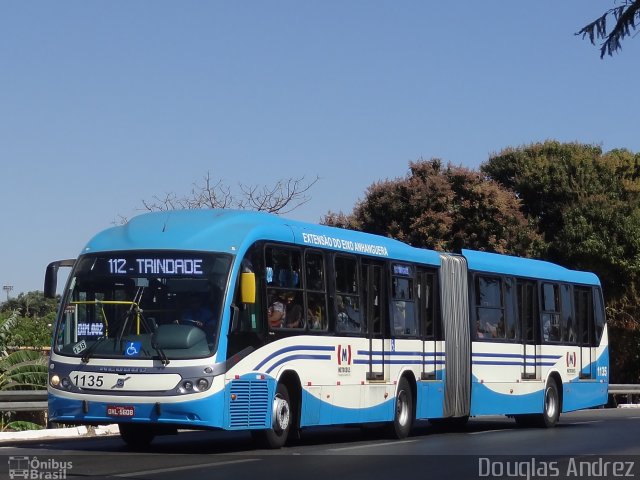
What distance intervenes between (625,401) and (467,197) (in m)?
9.23

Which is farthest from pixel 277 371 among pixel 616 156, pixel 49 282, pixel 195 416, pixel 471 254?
pixel 616 156

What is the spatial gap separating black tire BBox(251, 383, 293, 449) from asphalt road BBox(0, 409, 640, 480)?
0.68 feet

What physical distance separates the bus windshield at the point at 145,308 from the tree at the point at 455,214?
3004 centimetres

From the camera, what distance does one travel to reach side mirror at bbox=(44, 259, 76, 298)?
1667 cm

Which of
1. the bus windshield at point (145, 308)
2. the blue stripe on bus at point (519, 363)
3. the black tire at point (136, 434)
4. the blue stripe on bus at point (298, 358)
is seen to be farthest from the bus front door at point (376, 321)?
the bus windshield at point (145, 308)

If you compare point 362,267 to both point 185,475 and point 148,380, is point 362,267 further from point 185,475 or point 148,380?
point 185,475

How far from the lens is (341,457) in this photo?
15.7 meters

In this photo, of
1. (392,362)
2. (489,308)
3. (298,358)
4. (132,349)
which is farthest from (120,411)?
(489,308)

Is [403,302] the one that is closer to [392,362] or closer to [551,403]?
[392,362]

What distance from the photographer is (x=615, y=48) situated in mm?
13844

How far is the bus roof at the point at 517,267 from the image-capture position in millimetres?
23872

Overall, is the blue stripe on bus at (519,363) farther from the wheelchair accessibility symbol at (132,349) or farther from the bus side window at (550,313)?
the wheelchair accessibility symbol at (132,349)

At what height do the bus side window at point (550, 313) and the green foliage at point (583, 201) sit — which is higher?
the green foliage at point (583, 201)

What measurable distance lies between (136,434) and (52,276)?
8.13ft
